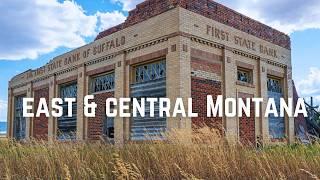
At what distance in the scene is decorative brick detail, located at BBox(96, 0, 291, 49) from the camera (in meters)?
14.9

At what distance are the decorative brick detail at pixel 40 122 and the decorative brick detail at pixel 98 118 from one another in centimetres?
572

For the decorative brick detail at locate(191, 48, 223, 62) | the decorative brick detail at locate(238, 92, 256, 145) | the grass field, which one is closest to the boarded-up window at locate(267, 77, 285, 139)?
the decorative brick detail at locate(238, 92, 256, 145)

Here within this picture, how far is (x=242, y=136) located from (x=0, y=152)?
10504 mm

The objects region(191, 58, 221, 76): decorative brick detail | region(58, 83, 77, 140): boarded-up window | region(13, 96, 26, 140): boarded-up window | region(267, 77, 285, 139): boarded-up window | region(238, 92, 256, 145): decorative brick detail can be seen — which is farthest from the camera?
region(13, 96, 26, 140): boarded-up window

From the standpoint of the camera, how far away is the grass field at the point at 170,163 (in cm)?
674

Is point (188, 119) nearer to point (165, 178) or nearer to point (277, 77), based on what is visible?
point (165, 178)

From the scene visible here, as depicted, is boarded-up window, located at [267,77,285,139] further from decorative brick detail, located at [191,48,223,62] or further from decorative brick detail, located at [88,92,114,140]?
decorative brick detail, located at [88,92,114,140]

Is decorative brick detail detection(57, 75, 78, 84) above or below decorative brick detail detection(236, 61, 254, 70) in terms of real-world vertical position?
below

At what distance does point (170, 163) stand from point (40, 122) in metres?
18.8

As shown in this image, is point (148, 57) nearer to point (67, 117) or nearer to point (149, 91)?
point (149, 91)

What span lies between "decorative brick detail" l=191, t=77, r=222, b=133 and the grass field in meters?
5.46

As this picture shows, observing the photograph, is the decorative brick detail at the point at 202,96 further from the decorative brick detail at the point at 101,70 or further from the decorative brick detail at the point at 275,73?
the decorative brick detail at the point at 275,73

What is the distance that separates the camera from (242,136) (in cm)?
1664

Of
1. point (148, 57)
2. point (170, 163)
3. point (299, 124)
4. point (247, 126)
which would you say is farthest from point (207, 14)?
point (299, 124)
